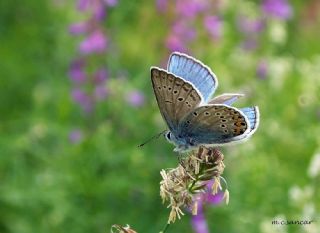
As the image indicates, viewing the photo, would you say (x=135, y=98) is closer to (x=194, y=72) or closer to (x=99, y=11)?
(x=99, y=11)

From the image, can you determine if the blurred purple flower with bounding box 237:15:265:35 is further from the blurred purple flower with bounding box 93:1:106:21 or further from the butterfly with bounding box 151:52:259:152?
the butterfly with bounding box 151:52:259:152

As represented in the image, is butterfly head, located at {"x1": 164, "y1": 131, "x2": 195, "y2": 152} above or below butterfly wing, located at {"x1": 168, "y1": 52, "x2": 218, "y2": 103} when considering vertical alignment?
below

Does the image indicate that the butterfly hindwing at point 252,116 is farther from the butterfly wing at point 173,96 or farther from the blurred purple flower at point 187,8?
the blurred purple flower at point 187,8

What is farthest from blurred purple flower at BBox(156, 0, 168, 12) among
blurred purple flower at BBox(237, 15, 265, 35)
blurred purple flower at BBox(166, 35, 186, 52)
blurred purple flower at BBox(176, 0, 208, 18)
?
blurred purple flower at BBox(237, 15, 265, 35)

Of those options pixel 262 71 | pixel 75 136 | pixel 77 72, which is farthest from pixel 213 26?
pixel 75 136

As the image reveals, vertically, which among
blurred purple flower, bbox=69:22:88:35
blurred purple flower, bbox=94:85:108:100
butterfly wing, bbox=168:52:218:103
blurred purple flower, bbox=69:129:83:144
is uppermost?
blurred purple flower, bbox=69:22:88:35

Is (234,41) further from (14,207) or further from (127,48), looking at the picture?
(14,207)

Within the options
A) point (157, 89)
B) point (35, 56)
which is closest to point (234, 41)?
point (35, 56)

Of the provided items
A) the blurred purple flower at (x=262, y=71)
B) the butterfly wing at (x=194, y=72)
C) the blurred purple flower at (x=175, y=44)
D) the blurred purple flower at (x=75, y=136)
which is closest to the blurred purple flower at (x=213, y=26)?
the blurred purple flower at (x=175, y=44)
